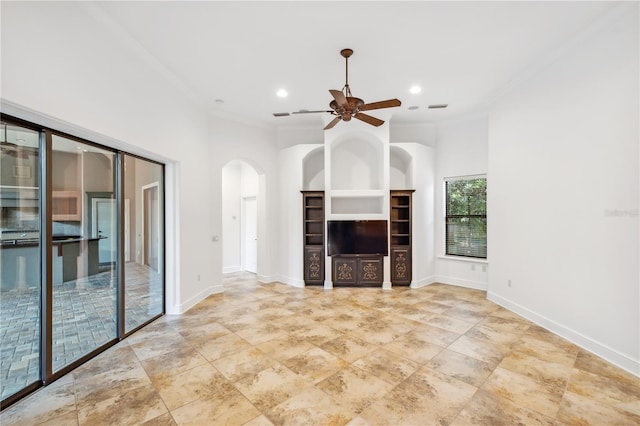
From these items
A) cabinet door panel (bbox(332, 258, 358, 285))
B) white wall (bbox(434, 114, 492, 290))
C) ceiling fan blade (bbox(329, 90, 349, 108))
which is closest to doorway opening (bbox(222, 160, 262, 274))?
cabinet door panel (bbox(332, 258, 358, 285))

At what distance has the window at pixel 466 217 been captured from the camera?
19.6 ft

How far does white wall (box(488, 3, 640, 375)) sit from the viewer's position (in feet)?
9.40

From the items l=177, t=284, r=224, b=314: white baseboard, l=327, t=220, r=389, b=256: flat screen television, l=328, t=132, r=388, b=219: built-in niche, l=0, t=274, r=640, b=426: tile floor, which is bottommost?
l=0, t=274, r=640, b=426: tile floor

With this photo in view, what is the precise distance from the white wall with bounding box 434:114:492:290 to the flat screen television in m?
1.49

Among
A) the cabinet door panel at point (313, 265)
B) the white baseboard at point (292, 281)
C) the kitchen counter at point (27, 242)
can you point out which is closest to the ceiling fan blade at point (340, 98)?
the kitchen counter at point (27, 242)

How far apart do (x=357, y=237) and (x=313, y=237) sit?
1040 mm

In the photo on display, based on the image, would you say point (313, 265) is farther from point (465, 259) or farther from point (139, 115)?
point (139, 115)

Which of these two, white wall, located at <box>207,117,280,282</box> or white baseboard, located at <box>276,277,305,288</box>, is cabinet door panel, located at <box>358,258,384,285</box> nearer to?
white baseboard, located at <box>276,277,305,288</box>

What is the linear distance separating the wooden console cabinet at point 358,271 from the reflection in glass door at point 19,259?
4.52m

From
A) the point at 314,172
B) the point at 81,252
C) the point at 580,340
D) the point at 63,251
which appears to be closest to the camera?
the point at 63,251

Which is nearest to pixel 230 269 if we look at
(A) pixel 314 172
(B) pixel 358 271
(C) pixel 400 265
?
(A) pixel 314 172

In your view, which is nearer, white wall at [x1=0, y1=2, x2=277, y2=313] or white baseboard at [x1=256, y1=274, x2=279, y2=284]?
white wall at [x1=0, y1=2, x2=277, y2=313]

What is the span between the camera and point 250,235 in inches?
301

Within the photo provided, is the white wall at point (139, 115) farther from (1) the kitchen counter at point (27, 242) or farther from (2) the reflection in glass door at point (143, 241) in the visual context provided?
(1) the kitchen counter at point (27, 242)
